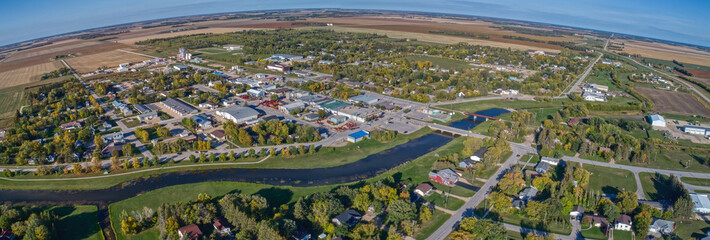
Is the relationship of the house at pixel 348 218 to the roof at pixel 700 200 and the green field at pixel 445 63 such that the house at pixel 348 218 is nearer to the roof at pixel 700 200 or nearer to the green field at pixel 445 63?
the roof at pixel 700 200

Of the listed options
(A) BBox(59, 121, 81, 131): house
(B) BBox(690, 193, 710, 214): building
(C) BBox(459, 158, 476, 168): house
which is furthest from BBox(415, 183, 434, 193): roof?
(A) BBox(59, 121, 81, 131): house

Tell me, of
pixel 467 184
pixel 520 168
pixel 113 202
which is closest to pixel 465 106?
pixel 520 168

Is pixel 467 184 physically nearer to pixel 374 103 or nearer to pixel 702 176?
pixel 702 176

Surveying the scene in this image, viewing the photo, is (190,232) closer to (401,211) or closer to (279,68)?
(401,211)

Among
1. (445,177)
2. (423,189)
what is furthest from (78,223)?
(445,177)

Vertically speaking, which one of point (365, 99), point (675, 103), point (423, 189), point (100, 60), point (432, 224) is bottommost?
point (432, 224)

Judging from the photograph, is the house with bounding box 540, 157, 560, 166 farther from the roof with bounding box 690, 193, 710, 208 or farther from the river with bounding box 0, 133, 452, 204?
the river with bounding box 0, 133, 452, 204

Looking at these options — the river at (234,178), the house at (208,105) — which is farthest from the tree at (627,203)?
the house at (208,105)
